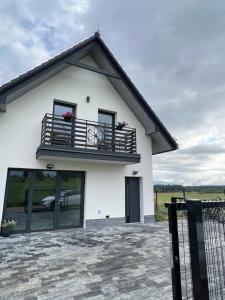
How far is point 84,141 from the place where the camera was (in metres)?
8.49

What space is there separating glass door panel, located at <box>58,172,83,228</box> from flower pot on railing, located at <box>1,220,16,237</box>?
178cm

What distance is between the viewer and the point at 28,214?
7781mm

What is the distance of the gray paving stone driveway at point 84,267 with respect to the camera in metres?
3.21

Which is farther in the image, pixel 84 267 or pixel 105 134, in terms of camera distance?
pixel 105 134

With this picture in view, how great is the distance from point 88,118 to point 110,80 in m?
2.50

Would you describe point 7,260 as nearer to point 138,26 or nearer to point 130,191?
point 130,191

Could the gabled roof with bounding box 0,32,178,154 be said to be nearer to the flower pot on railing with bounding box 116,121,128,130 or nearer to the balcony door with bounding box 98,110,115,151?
the flower pot on railing with bounding box 116,121,128,130

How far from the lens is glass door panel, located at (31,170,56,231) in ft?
26.1

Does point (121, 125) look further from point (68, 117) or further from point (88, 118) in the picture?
point (68, 117)

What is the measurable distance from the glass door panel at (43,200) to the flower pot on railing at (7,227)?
30.9 inches

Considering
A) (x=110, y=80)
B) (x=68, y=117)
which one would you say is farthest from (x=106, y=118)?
(x=68, y=117)

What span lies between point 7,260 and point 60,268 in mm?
1471

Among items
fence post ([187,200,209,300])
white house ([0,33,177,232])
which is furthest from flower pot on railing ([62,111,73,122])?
fence post ([187,200,209,300])

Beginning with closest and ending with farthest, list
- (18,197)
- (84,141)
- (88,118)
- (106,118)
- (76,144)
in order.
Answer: (18,197), (76,144), (84,141), (88,118), (106,118)
